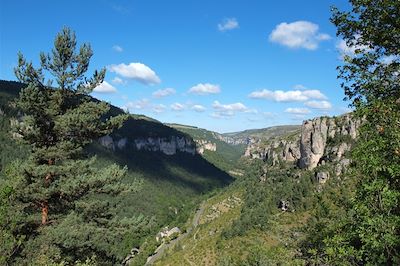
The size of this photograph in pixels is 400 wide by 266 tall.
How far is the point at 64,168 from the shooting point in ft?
55.3

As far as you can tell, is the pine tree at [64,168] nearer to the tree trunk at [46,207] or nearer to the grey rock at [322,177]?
the tree trunk at [46,207]

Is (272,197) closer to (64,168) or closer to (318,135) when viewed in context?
(318,135)

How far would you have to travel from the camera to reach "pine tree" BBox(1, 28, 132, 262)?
1642cm

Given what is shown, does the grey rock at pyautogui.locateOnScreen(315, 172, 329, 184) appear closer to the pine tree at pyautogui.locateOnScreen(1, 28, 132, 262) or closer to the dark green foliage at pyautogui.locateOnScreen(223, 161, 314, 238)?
the dark green foliage at pyautogui.locateOnScreen(223, 161, 314, 238)

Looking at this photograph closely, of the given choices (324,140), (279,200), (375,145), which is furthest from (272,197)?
(375,145)

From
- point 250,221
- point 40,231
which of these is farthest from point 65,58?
point 250,221

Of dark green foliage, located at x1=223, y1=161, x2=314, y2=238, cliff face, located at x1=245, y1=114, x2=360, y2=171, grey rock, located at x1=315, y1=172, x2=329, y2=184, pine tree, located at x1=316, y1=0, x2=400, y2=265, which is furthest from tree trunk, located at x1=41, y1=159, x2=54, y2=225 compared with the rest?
cliff face, located at x1=245, y1=114, x2=360, y2=171

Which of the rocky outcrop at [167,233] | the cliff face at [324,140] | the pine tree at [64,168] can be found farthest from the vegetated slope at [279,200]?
the pine tree at [64,168]

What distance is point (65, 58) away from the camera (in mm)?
18281

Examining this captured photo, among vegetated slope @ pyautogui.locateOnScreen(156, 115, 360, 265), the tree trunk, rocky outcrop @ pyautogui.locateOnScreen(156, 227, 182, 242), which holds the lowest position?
rocky outcrop @ pyautogui.locateOnScreen(156, 227, 182, 242)

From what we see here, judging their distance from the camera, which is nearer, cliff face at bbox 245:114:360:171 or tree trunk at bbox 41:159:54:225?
tree trunk at bbox 41:159:54:225

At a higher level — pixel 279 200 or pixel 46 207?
pixel 46 207

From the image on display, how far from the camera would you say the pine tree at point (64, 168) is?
16422 mm

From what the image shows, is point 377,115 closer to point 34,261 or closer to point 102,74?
point 34,261
